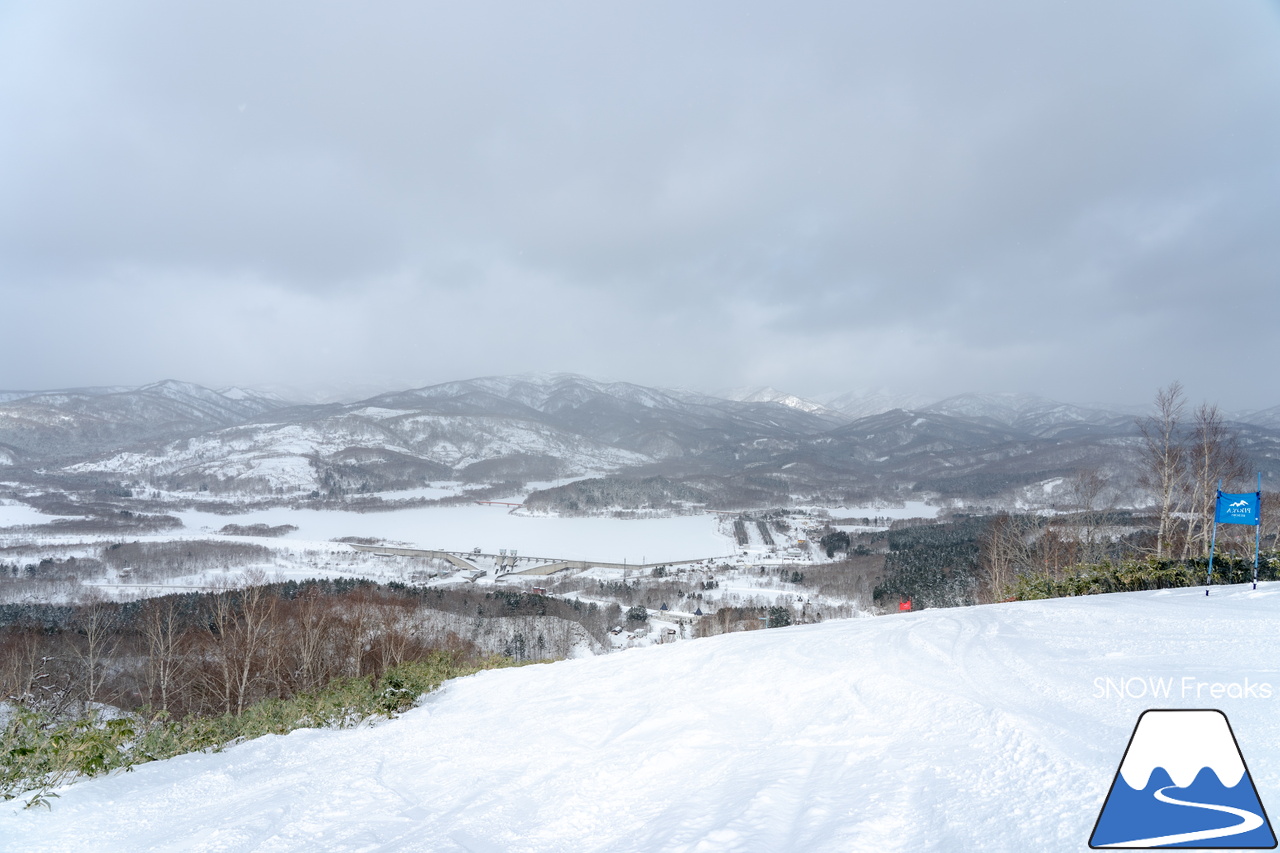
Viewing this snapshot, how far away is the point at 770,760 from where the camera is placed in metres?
3.29

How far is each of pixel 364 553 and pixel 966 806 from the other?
10120 cm

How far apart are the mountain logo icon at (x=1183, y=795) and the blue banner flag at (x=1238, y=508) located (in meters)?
6.38

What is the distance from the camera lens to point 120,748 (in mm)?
4906

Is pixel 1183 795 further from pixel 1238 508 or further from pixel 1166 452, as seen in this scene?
pixel 1166 452

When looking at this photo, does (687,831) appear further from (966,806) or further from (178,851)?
(178,851)

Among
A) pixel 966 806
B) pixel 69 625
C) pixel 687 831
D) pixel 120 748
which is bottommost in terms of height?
pixel 69 625

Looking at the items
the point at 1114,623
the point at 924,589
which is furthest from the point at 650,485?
the point at 1114,623

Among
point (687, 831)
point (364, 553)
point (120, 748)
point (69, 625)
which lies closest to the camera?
point (687, 831)

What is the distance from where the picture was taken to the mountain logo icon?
187cm

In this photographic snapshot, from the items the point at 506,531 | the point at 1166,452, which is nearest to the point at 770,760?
the point at 1166,452

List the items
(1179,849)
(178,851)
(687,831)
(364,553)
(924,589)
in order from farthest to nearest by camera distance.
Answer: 1. (364,553)
2. (924,589)
3. (178,851)
4. (687,831)
5. (1179,849)

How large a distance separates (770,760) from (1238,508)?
24.6 ft

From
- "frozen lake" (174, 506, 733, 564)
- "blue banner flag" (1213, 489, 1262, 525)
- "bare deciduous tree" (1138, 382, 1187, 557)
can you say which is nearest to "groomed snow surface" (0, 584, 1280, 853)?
"blue banner flag" (1213, 489, 1262, 525)

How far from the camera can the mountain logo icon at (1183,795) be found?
73.8 inches
